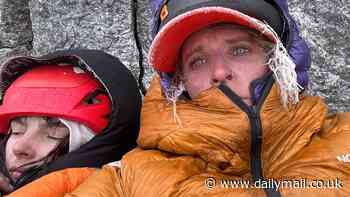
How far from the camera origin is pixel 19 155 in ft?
8.20

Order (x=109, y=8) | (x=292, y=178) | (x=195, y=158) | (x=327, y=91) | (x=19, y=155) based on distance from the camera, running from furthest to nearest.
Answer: (x=109, y=8) < (x=327, y=91) < (x=19, y=155) < (x=195, y=158) < (x=292, y=178)

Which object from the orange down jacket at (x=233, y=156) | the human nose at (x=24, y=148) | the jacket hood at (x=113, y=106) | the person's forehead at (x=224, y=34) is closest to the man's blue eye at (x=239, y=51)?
the person's forehead at (x=224, y=34)

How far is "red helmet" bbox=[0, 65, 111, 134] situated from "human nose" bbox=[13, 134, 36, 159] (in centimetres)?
11

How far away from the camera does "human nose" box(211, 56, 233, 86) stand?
213cm

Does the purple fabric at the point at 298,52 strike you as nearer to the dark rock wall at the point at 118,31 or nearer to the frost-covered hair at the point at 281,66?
the frost-covered hair at the point at 281,66

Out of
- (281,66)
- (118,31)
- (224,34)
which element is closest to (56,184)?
(224,34)

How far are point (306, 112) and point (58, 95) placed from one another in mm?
1054

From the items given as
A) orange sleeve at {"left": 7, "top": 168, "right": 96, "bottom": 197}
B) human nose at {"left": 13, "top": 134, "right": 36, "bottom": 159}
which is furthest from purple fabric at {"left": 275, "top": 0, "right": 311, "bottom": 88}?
human nose at {"left": 13, "top": 134, "right": 36, "bottom": 159}

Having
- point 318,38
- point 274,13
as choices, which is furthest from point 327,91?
point 274,13

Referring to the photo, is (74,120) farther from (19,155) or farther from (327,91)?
(327,91)

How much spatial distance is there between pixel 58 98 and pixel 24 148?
0.83ft

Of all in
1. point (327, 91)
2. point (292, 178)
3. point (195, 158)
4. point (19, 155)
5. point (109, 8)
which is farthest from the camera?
point (109, 8)

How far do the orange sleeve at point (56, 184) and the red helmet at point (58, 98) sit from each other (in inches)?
11.0

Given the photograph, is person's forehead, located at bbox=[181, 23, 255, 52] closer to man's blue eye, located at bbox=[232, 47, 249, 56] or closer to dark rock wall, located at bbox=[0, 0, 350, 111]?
man's blue eye, located at bbox=[232, 47, 249, 56]
